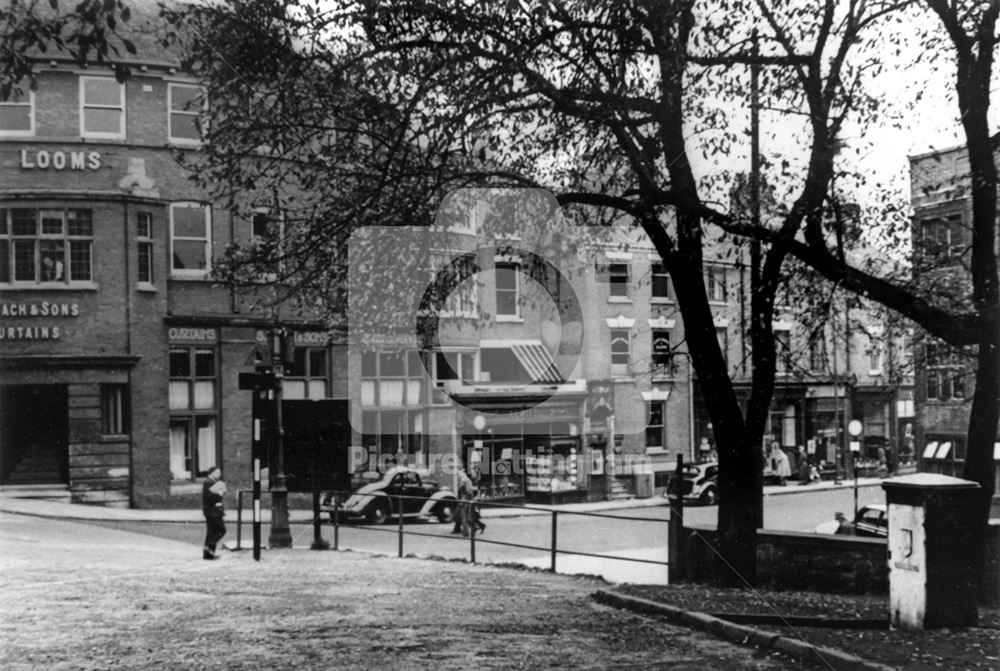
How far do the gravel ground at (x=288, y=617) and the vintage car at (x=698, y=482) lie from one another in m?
1.67

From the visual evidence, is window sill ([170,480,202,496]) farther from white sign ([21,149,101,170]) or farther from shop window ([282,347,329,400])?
white sign ([21,149,101,170])

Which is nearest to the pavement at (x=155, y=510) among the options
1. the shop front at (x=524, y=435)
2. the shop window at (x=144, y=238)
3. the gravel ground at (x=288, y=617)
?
the gravel ground at (x=288, y=617)

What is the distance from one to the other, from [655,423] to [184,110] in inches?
257

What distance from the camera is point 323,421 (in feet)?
42.7

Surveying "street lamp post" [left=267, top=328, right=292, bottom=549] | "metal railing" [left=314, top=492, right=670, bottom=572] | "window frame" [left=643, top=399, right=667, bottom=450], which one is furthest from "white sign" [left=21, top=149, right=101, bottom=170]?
"window frame" [left=643, top=399, right=667, bottom=450]

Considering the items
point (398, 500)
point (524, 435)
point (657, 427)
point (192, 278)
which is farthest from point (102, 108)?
point (398, 500)

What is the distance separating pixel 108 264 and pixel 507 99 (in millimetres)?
5084

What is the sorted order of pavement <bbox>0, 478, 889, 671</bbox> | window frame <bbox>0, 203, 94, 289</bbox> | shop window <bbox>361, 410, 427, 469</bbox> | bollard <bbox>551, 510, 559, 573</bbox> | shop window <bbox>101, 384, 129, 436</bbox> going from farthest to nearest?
1. bollard <bbox>551, 510, 559, 573</bbox>
2. shop window <bbox>361, 410, 427, 469</bbox>
3. shop window <bbox>101, 384, 129, 436</bbox>
4. window frame <bbox>0, 203, 94, 289</bbox>
5. pavement <bbox>0, 478, 889, 671</bbox>

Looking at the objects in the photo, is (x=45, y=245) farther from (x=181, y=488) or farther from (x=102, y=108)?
(x=181, y=488)

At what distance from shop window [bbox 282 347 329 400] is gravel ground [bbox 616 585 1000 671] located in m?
4.63

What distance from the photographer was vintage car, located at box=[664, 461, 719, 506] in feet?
38.3

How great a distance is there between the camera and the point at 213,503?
12.3m

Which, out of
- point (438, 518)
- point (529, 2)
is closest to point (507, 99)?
point (529, 2)

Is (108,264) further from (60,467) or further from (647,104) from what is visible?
(647,104)
